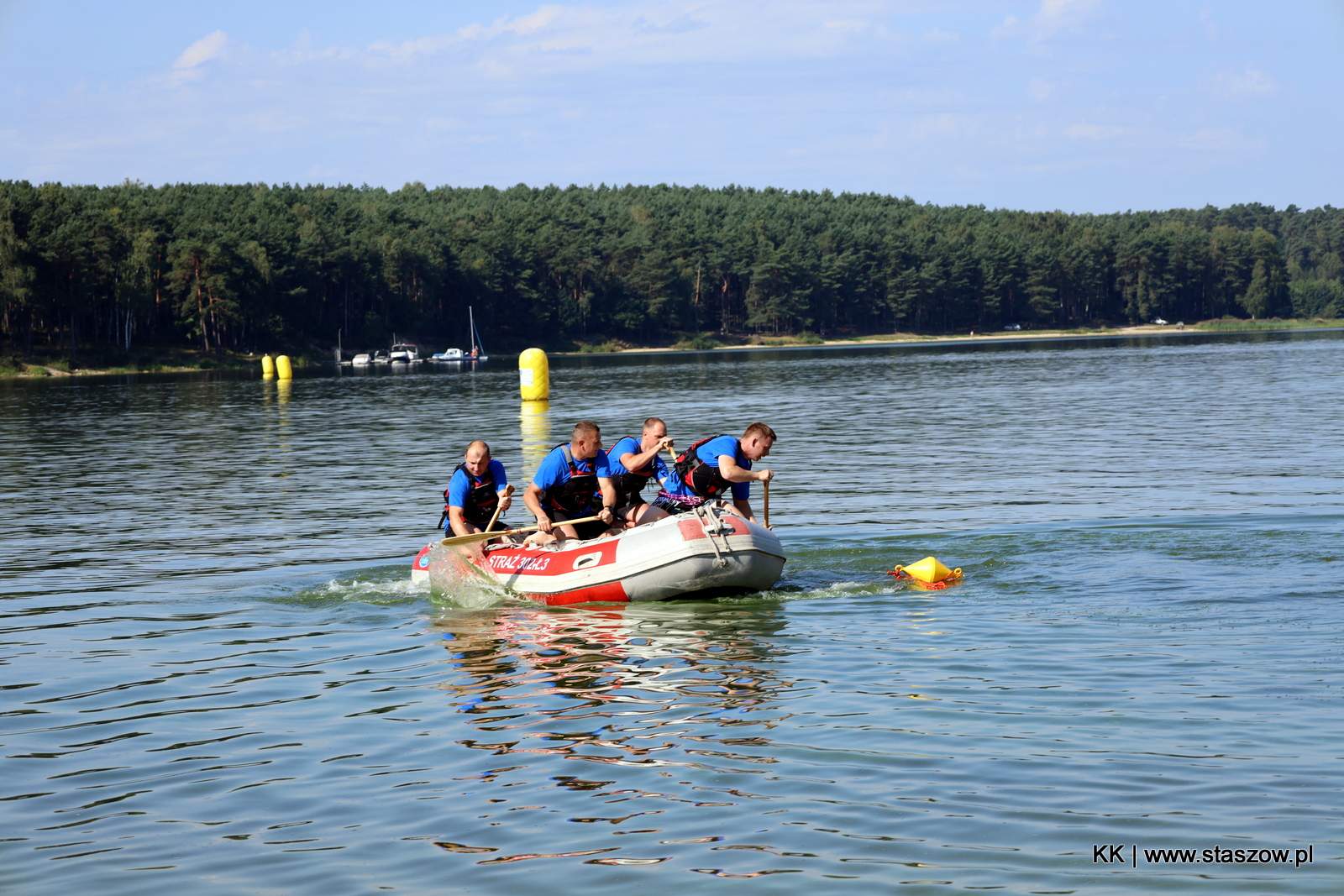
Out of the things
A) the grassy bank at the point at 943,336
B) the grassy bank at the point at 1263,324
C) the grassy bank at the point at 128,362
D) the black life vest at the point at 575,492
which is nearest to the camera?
the black life vest at the point at 575,492

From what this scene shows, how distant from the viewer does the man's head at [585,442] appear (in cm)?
1241

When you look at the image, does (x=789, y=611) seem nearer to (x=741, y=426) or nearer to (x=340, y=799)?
(x=340, y=799)

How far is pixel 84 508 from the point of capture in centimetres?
2089

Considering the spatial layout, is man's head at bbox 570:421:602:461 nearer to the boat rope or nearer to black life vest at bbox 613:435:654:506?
black life vest at bbox 613:435:654:506

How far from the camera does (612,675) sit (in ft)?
32.0

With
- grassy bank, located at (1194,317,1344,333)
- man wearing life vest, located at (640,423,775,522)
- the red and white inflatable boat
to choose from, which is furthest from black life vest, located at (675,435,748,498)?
grassy bank, located at (1194,317,1344,333)

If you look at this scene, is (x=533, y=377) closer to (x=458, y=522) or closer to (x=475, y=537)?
(x=458, y=522)

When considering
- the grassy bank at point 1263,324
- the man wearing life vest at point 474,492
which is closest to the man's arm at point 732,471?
the man wearing life vest at point 474,492

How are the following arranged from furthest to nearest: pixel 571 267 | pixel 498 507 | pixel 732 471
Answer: pixel 571 267 < pixel 498 507 < pixel 732 471

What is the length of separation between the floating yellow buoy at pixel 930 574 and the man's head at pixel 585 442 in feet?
11.5

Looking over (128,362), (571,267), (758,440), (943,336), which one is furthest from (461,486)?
(943,336)

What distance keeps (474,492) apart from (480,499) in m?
0.11

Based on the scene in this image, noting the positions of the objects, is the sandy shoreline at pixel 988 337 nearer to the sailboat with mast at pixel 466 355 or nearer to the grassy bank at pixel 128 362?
the sailboat with mast at pixel 466 355

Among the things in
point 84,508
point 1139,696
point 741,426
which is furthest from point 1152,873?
point 741,426
